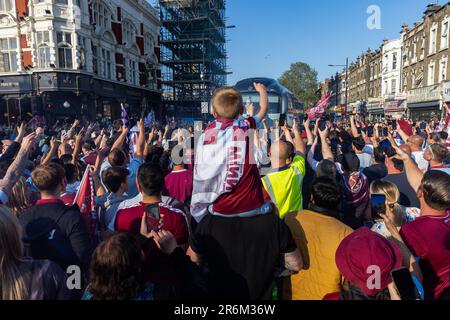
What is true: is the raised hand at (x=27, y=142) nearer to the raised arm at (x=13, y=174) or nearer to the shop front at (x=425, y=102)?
the raised arm at (x=13, y=174)

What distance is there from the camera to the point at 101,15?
26266 mm

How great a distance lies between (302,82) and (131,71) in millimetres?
49701

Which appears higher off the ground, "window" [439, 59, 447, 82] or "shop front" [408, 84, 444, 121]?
"window" [439, 59, 447, 82]

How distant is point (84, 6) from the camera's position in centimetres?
2338

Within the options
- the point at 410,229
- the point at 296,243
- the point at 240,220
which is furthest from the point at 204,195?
the point at 410,229

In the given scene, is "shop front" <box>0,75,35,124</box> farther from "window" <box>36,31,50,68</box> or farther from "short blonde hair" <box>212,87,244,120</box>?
"short blonde hair" <box>212,87,244,120</box>

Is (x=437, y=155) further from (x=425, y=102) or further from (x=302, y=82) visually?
(x=302, y=82)

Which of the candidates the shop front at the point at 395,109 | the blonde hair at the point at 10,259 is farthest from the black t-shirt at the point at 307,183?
the shop front at the point at 395,109

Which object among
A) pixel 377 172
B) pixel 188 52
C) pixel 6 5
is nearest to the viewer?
pixel 377 172

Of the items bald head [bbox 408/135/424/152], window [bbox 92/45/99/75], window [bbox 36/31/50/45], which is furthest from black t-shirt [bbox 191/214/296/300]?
window [bbox 92/45/99/75]

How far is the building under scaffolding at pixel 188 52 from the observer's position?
1593 inches

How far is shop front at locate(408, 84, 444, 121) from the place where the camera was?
2956 cm

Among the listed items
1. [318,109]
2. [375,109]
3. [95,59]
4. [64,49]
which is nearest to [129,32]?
[95,59]

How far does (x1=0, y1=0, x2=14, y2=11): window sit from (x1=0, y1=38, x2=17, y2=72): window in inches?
84.7
